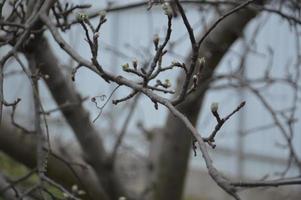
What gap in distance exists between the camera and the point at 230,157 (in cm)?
551

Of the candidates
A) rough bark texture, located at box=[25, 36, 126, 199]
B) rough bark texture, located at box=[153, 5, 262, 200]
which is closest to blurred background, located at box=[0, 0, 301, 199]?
rough bark texture, located at box=[153, 5, 262, 200]

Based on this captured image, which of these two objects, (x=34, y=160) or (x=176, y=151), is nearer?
(x=34, y=160)

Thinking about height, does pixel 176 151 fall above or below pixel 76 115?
below

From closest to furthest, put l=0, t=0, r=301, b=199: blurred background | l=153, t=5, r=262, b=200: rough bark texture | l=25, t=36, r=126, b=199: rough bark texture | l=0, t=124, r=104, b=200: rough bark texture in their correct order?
l=25, t=36, r=126, b=199: rough bark texture < l=0, t=124, r=104, b=200: rough bark texture < l=153, t=5, r=262, b=200: rough bark texture < l=0, t=0, r=301, b=199: blurred background

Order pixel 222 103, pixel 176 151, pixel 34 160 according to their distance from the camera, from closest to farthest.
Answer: pixel 34 160 < pixel 176 151 < pixel 222 103

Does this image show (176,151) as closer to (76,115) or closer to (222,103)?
(76,115)

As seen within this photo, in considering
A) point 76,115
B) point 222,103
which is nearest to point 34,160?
point 76,115

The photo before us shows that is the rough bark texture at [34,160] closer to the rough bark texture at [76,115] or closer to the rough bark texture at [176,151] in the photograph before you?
the rough bark texture at [76,115]

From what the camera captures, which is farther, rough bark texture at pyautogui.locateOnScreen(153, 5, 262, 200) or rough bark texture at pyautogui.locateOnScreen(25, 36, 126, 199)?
rough bark texture at pyautogui.locateOnScreen(153, 5, 262, 200)

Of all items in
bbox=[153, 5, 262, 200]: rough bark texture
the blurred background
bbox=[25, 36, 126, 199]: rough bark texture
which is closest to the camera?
bbox=[25, 36, 126, 199]: rough bark texture

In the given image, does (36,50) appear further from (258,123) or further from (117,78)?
(258,123)

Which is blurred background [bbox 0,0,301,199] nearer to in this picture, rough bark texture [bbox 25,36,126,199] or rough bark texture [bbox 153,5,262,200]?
rough bark texture [bbox 153,5,262,200]

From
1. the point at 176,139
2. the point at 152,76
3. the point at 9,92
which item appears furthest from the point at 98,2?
the point at 152,76

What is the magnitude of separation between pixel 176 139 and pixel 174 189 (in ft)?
0.71
